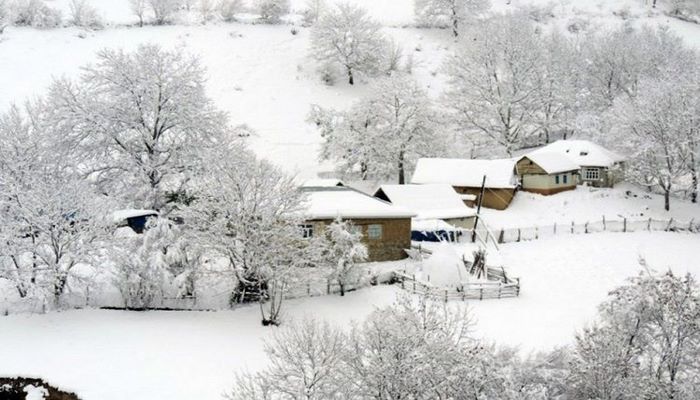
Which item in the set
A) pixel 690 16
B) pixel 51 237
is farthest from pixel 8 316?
pixel 690 16

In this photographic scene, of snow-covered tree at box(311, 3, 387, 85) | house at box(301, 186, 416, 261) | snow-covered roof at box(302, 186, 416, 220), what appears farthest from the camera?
snow-covered tree at box(311, 3, 387, 85)

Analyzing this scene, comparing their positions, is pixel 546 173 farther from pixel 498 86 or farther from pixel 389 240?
pixel 389 240

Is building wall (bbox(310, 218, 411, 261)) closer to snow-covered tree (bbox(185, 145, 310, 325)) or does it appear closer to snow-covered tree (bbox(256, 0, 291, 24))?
snow-covered tree (bbox(185, 145, 310, 325))

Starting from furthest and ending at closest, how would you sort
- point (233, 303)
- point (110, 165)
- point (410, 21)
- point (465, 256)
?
point (410, 21) < point (465, 256) < point (110, 165) < point (233, 303)

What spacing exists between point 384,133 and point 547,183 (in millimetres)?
14211

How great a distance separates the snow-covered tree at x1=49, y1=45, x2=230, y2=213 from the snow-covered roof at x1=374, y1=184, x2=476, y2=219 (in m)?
13.8

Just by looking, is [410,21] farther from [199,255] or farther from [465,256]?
[199,255]

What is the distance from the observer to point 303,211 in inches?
1165

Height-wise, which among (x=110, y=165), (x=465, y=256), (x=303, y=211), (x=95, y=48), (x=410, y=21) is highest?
(x=410, y=21)

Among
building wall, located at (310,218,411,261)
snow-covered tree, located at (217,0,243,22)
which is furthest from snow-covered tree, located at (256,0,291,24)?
building wall, located at (310,218,411,261)

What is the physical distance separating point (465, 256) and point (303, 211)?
11339 mm

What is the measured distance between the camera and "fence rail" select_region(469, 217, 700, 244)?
40.4m

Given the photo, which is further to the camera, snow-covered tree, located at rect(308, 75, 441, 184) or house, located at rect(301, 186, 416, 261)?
snow-covered tree, located at rect(308, 75, 441, 184)

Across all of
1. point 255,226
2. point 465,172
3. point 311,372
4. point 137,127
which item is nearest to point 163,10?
point 465,172
